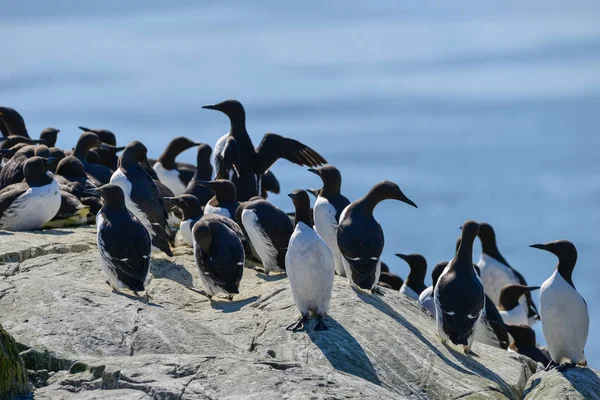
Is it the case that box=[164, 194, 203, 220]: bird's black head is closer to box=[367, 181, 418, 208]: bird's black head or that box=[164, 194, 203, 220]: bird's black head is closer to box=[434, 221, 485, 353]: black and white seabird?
box=[367, 181, 418, 208]: bird's black head

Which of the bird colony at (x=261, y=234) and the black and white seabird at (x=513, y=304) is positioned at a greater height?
the bird colony at (x=261, y=234)

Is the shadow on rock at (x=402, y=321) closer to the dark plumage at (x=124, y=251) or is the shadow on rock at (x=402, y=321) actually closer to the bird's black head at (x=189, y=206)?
the dark plumage at (x=124, y=251)

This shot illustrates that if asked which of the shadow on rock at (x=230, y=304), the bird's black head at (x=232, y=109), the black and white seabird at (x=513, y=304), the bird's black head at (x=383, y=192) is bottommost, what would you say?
the black and white seabird at (x=513, y=304)

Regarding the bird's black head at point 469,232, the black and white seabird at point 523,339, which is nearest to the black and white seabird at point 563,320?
the bird's black head at point 469,232

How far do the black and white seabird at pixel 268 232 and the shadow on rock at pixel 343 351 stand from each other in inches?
92.4

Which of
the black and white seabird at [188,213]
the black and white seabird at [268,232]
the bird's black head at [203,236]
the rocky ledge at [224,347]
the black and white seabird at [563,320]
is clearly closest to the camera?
the rocky ledge at [224,347]

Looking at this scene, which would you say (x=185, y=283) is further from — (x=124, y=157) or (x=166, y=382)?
(x=166, y=382)

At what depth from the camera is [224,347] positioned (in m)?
8.28

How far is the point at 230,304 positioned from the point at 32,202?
291 centimetres

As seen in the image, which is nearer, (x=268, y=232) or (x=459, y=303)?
(x=459, y=303)

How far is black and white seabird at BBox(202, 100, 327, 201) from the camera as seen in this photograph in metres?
14.2

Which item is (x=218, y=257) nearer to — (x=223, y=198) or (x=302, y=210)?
(x=302, y=210)

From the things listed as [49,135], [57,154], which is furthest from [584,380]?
[49,135]

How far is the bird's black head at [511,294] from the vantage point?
15828 millimetres
